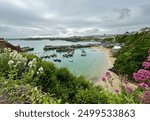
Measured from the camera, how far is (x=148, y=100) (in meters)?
4.39

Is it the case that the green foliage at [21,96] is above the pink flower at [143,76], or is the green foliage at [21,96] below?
below

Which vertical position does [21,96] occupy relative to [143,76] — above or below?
below

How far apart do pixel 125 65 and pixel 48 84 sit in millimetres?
33854

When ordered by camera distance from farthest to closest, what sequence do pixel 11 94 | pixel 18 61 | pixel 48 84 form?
pixel 48 84 < pixel 18 61 < pixel 11 94

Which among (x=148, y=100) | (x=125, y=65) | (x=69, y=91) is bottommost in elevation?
(x=125, y=65)

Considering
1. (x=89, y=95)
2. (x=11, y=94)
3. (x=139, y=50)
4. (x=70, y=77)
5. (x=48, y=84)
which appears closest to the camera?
(x=11, y=94)

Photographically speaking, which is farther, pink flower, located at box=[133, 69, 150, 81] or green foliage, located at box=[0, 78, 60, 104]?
green foliage, located at box=[0, 78, 60, 104]

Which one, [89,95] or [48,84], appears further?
[48,84]

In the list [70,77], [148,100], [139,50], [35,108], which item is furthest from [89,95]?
[139,50]

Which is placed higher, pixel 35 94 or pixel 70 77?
pixel 35 94

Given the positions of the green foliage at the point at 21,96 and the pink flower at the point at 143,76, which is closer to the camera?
the pink flower at the point at 143,76

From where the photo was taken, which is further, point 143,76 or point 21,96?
point 21,96

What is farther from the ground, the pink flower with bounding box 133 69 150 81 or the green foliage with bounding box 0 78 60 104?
the pink flower with bounding box 133 69 150 81

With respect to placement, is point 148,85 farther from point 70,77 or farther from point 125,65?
point 125,65
